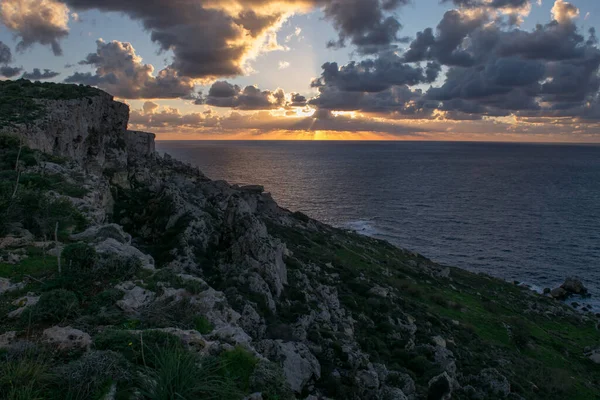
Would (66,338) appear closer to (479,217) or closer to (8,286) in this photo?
(8,286)

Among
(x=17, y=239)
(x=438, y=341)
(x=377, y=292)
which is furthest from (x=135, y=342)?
(x=377, y=292)

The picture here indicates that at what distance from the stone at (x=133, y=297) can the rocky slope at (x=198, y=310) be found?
0.20ft

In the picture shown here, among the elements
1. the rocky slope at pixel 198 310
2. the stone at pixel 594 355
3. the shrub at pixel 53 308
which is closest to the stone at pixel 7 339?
the rocky slope at pixel 198 310

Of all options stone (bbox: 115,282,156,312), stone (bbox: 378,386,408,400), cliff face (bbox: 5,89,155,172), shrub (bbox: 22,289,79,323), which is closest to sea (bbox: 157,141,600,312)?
stone (bbox: 378,386,408,400)

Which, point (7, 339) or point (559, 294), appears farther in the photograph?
point (559, 294)

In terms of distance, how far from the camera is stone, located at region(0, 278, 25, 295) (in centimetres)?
1352

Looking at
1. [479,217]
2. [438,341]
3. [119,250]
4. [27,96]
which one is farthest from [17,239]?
[479,217]

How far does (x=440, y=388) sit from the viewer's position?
890 inches

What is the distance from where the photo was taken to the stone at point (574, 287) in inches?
2704

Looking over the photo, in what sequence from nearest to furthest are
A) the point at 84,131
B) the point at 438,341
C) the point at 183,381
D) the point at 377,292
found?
the point at 183,381
the point at 438,341
the point at 377,292
the point at 84,131

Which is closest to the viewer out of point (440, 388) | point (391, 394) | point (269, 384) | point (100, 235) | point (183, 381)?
point (183, 381)

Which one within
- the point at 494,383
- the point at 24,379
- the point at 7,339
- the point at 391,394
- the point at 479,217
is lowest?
the point at 479,217

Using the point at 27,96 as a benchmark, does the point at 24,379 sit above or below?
below

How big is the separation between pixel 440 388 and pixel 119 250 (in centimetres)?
1876
